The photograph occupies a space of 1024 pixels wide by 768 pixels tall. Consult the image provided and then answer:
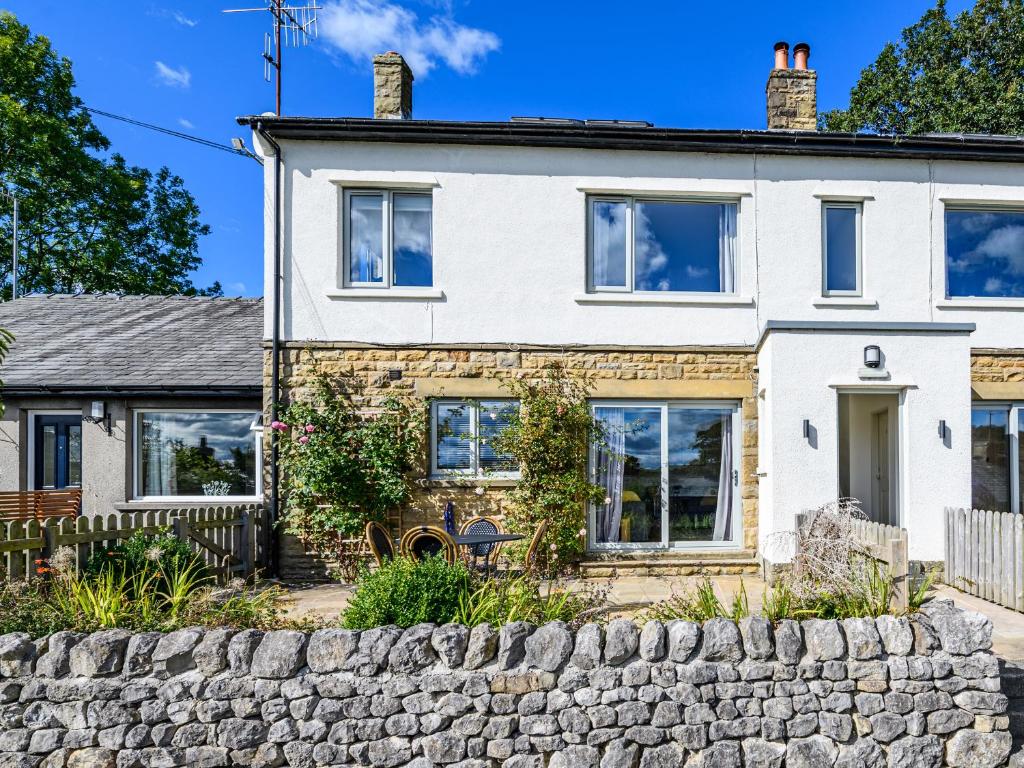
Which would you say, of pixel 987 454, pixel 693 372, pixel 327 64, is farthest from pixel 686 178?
pixel 327 64

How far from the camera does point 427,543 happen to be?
23.1 ft

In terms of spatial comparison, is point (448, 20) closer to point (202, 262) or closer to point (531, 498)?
point (531, 498)

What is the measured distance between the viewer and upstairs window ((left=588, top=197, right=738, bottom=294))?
28.8 ft

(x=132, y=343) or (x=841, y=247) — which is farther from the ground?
(x=841, y=247)

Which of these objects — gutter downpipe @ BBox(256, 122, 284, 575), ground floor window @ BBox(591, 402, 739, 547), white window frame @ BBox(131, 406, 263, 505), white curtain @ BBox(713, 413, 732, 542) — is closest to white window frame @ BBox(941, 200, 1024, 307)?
ground floor window @ BBox(591, 402, 739, 547)

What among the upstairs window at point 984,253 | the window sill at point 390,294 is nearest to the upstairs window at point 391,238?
the window sill at point 390,294

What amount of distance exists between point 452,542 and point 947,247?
8663mm

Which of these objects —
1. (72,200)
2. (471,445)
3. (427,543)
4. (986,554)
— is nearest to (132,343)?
(471,445)

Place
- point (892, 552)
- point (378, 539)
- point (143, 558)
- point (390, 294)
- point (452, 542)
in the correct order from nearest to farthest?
point (892, 552), point (143, 558), point (452, 542), point (378, 539), point (390, 294)

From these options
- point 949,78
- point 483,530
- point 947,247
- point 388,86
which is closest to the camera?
point 483,530

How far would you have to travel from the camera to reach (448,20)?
12.4m

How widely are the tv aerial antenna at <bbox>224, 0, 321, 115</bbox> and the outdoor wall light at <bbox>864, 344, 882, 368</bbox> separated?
11.0m

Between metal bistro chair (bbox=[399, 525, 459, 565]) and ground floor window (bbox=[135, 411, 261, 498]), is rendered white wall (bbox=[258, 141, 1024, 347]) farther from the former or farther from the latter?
metal bistro chair (bbox=[399, 525, 459, 565])

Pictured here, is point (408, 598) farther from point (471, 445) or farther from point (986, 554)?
point (986, 554)
